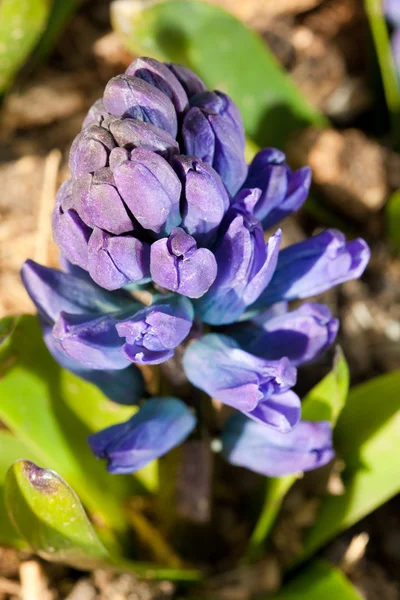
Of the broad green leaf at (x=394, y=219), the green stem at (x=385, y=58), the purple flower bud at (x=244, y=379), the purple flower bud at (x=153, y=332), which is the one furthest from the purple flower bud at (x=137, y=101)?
the green stem at (x=385, y=58)

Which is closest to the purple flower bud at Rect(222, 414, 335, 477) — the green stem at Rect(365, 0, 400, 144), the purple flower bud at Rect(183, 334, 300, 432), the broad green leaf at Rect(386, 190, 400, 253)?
the purple flower bud at Rect(183, 334, 300, 432)

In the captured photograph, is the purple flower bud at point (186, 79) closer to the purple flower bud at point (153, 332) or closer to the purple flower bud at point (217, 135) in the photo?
the purple flower bud at point (217, 135)

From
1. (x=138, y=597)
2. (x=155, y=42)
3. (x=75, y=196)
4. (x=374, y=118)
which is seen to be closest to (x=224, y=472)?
(x=138, y=597)

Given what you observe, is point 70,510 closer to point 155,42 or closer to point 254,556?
point 254,556

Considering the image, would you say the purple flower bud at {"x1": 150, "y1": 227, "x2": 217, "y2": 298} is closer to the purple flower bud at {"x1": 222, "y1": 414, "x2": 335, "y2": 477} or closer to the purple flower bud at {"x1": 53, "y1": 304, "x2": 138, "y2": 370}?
the purple flower bud at {"x1": 53, "y1": 304, "x2": 138, "y2": 370}

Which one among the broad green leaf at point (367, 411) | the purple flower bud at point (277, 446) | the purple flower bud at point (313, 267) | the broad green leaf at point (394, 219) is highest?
the purple flower bud at point (313, 267)
